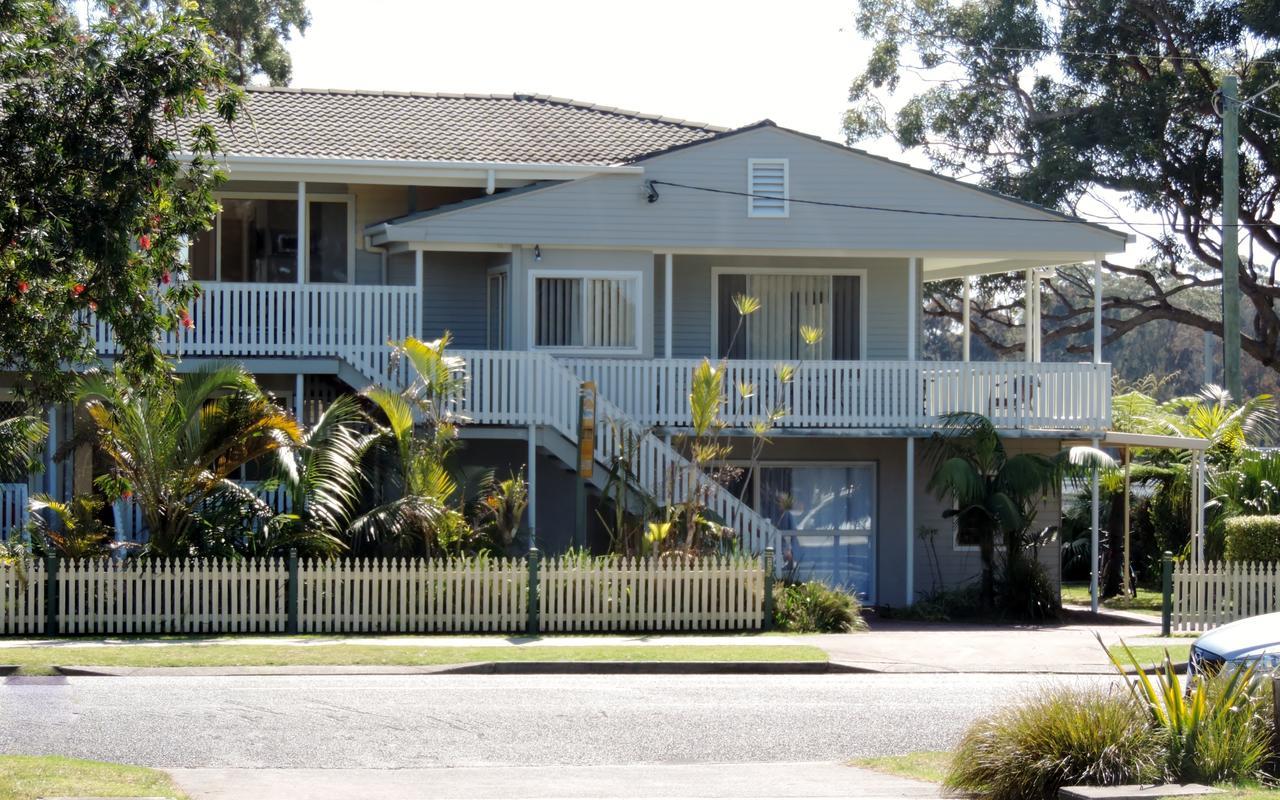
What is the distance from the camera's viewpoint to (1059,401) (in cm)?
2414

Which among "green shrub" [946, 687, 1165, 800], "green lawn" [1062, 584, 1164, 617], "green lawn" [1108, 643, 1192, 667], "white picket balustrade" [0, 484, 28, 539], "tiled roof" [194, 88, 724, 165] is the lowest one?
"green lawn" [1062, 584, 1164, 617]

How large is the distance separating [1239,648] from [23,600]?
13139 millimetres

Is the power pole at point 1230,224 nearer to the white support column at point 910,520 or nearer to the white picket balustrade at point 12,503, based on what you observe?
the white support column at point 910,520

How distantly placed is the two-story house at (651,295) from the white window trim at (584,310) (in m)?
0.03

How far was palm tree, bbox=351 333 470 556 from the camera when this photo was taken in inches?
795

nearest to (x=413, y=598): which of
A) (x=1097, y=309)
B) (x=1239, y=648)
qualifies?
(x=1239, y=648)

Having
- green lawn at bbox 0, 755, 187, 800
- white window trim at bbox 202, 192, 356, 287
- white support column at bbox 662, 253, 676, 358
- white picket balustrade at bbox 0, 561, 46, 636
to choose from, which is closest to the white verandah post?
white window trim at bbox 202, 192, 356, 287

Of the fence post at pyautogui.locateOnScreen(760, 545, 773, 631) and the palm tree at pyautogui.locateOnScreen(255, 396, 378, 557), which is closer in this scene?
the fence post at pyautogui.locateOnScreen(760, 545, 773, 631)

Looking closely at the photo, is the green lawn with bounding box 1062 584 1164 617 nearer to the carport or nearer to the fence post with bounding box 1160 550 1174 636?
the carport

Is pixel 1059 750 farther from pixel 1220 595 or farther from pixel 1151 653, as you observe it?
pixel 1220 595

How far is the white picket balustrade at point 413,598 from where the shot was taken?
1914 centimetres

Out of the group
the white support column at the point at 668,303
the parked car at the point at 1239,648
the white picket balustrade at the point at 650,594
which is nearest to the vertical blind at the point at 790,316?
the white support column at the point at 668,303

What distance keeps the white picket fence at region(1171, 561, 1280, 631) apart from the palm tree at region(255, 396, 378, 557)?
10156mm

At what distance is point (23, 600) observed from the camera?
61.1ft
